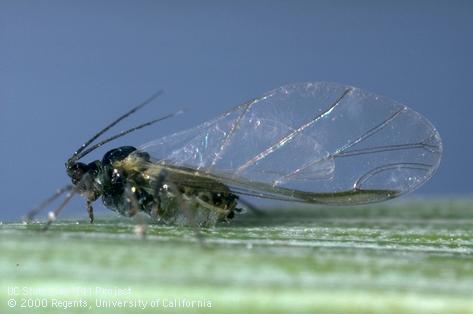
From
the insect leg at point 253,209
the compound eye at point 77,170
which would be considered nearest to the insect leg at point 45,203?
the compound eye at point 77,170

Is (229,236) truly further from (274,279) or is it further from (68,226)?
(274,279)

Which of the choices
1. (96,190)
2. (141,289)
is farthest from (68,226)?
(141,289)

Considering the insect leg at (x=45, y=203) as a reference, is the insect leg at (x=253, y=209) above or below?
above

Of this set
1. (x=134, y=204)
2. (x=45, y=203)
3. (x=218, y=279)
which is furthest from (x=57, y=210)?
(x=218, y=279)

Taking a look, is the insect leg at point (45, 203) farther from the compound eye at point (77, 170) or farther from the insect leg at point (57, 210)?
the compound eye at point (77, 170)

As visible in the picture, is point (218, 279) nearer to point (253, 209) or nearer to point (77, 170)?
point (77, 170)

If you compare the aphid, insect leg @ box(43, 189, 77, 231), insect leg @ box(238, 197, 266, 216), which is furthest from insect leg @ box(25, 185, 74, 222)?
insect leg @ box(238, 197, 266, 216)

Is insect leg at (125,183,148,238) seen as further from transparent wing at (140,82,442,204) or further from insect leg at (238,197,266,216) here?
insect leg at (238,197,266,216)
